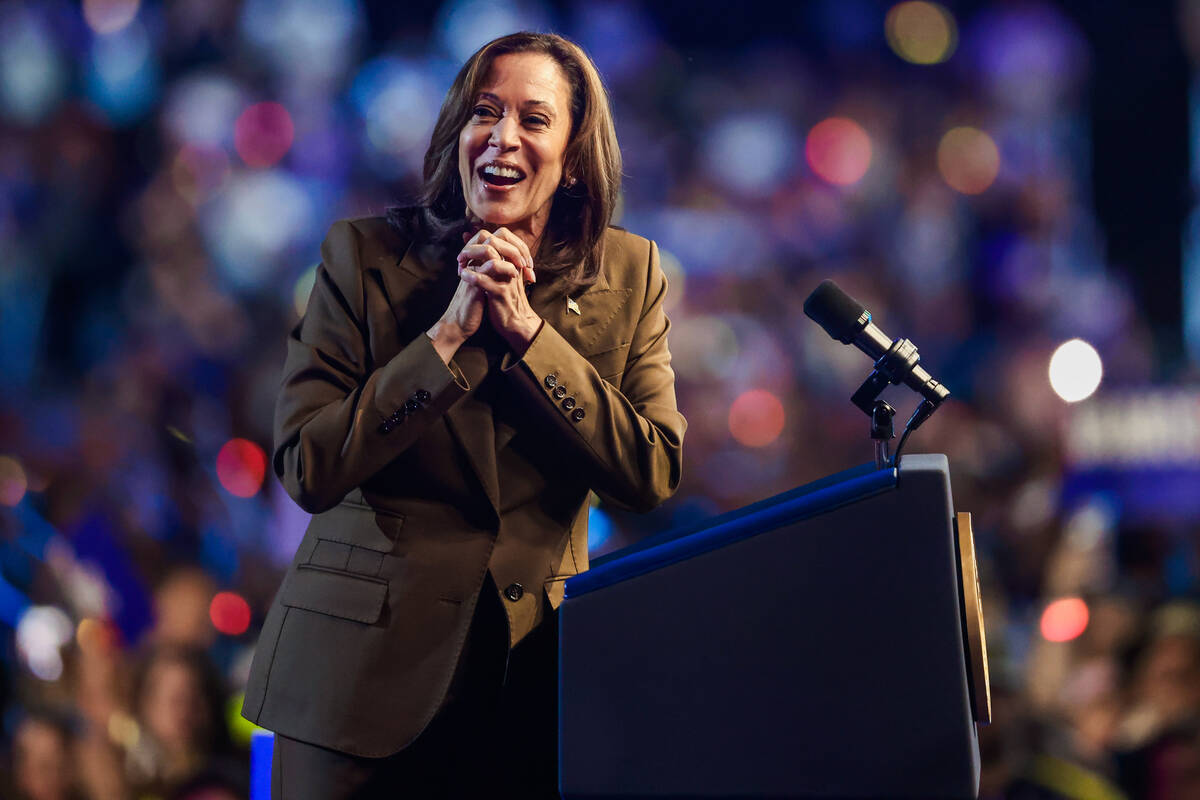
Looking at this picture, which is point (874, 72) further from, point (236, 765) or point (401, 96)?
point (236, 765)

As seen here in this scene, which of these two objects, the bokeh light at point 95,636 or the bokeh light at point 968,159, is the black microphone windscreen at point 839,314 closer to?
the bokeh light at point 95,636

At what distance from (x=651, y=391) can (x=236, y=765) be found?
7.56 ft

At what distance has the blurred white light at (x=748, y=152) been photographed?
6.64m

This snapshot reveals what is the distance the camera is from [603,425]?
1.34m

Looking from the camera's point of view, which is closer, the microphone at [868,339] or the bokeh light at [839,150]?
the microphone at [868,339]

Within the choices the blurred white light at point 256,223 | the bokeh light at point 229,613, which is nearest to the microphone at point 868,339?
the bokeh light at point 229,613

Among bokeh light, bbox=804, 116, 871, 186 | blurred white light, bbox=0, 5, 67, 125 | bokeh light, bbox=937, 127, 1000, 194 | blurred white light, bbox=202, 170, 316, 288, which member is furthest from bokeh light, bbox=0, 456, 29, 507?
bokeh light, bbox=937, 127, 1000, 194

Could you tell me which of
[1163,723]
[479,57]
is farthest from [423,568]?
[1163,723]

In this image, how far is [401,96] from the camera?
6473mm

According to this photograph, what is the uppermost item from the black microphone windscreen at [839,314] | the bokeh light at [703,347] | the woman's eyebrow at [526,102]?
the bokeh light at [703,347]

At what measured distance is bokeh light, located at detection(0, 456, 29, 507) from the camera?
13.5ft

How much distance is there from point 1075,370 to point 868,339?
423cm

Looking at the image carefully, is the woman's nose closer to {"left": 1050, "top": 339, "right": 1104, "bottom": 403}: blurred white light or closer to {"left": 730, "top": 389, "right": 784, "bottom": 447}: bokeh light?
{"left": 730, "top": 389, "right": 784, "bottom": 447}: bokeh light

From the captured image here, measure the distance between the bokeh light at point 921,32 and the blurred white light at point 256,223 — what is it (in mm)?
3611
